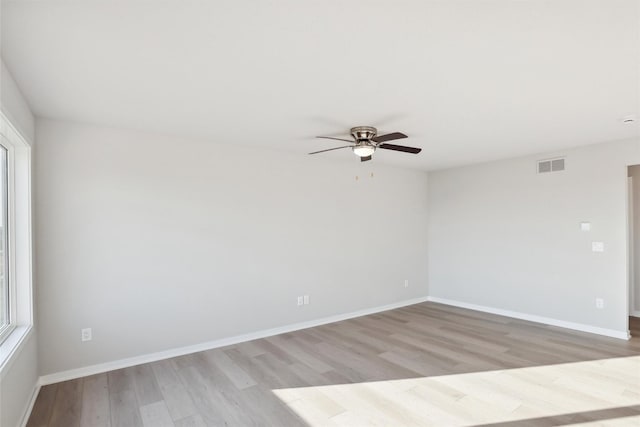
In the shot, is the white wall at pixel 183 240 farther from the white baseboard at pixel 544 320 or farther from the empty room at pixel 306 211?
the white baseboard at pixel 544 320

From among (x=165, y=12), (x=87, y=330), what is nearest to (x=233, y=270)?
(x=87, y=330)

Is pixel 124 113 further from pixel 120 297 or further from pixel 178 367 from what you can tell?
pixel 178 367

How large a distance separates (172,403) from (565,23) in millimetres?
3672

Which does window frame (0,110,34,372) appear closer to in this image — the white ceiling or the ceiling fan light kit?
the white ceiling

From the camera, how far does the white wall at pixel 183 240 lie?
3100 mm

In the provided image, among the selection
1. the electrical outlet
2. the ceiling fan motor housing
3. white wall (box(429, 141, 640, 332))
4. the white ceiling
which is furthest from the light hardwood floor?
the white ceiling

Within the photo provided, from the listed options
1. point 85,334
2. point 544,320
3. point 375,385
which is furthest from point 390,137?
point 544,320

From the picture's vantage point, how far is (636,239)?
200 inches

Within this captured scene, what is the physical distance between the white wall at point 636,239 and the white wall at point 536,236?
1.49 meters

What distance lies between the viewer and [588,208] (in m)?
4.33

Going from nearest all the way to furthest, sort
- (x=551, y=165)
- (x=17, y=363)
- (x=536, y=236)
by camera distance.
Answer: (x=17, y=363)
(x=551, y=165)
(x=536, y=236)

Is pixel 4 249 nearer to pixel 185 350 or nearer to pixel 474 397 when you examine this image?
pixel 185 350

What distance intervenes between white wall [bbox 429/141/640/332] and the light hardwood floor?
2.13 feet

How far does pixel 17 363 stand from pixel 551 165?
6136mm
